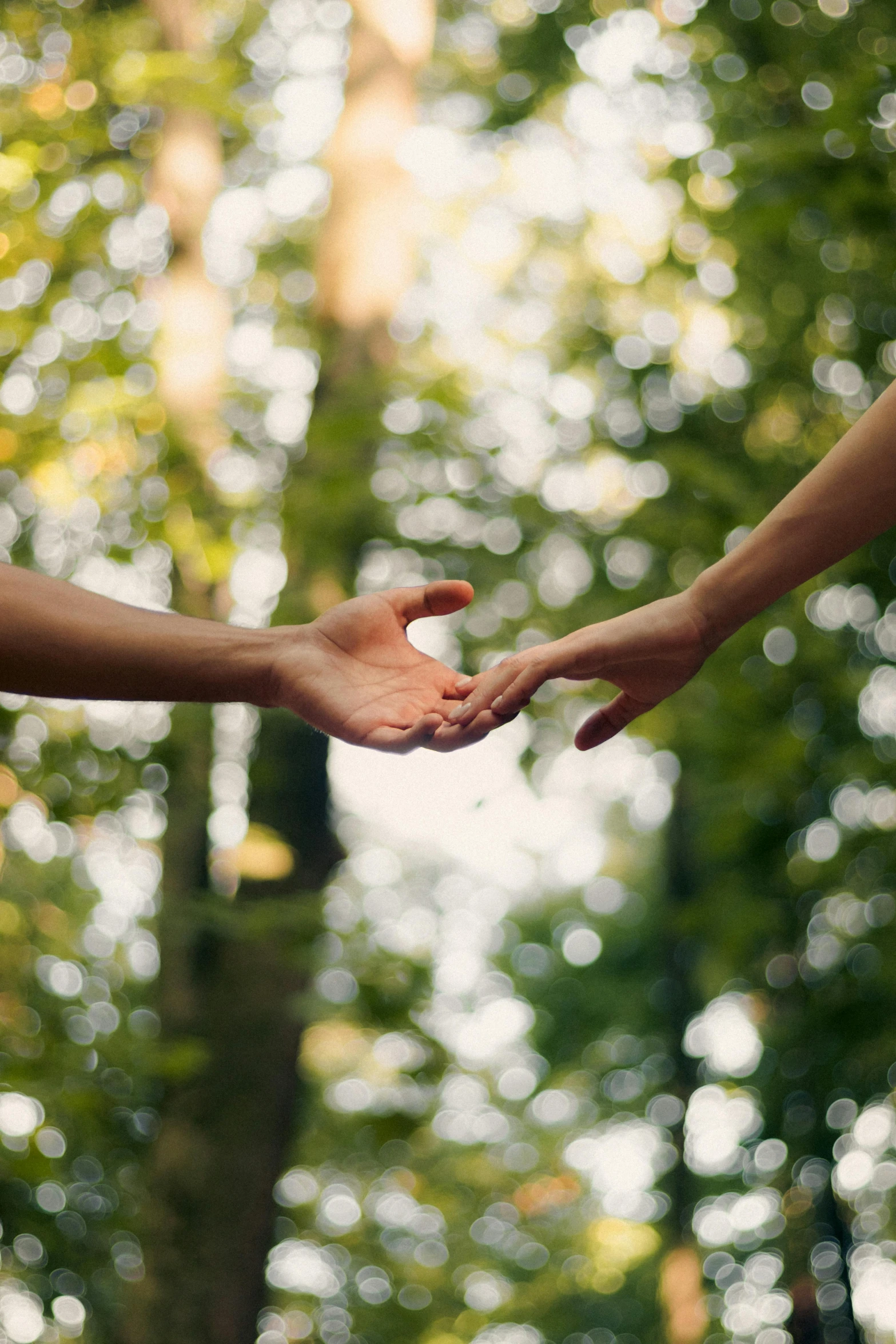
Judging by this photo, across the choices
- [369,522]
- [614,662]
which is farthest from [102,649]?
[369,522]

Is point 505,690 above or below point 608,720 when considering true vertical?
above

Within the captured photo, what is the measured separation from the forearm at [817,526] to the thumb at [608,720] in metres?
0.25

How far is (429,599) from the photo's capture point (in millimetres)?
2328

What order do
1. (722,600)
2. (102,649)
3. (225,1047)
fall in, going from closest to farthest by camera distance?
(102,649)
(722,600)
(225,1047)

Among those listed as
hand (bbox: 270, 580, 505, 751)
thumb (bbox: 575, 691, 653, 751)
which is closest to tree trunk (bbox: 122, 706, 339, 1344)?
hand (bbox: 270, 580, 505, 751)

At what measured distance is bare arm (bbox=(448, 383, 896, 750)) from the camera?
2.02m

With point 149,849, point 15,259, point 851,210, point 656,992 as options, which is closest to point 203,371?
point 15,259

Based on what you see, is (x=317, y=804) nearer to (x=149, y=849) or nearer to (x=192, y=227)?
(x=149, y=849)

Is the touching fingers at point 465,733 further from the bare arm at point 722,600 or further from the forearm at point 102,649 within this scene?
the forearm at point 102,649

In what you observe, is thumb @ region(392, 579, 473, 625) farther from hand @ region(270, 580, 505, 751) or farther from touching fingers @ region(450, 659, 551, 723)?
touching fingers @ region(450, 659, 551, 723)

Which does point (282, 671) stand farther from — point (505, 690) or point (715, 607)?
point (715, 607)

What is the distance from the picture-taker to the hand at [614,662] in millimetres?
2162

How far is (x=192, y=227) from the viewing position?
6195 mm

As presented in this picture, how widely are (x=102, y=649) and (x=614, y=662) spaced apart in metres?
0.93
